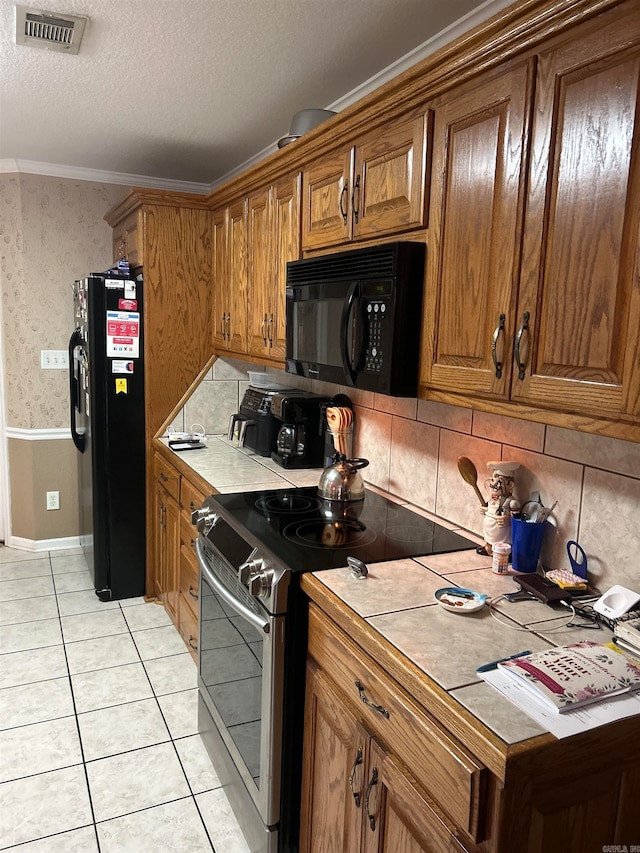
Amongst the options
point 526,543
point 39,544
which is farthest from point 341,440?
point 39,544

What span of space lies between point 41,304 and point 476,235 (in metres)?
3.27

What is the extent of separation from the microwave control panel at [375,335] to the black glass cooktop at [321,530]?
0.51m

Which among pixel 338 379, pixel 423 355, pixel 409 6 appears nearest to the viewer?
pixel 423 355

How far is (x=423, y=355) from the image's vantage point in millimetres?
1741

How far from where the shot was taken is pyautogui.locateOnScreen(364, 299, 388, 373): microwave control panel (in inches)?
70.4

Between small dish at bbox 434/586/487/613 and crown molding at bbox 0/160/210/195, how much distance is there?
3.24m

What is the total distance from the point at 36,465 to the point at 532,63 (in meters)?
3.73

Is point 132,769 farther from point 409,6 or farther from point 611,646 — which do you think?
point 409,6

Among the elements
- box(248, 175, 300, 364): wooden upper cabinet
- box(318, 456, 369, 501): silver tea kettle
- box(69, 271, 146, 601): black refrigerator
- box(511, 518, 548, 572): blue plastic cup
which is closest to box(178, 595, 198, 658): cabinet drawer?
box(69, 271, 146, 601): black refrigerator

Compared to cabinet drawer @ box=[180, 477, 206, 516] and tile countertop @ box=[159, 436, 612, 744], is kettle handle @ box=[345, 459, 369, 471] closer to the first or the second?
tile countertop @ box=[159, 436, 612, 744]

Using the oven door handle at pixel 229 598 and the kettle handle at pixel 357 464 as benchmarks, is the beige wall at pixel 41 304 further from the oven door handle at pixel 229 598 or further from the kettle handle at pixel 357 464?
the kettle handle at pixel 357 464

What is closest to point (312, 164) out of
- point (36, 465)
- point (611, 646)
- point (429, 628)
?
point (429, 628)

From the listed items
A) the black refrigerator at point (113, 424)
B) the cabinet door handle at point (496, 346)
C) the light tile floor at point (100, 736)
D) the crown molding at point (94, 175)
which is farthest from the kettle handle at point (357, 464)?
the crown molding at point (94, 175)

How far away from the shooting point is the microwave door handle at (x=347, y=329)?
192 cm
